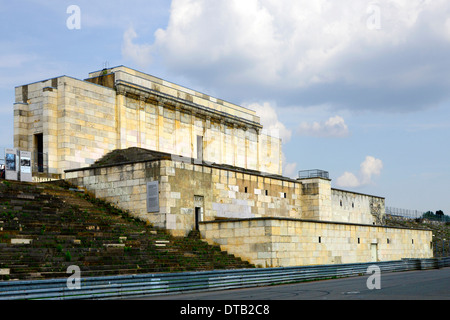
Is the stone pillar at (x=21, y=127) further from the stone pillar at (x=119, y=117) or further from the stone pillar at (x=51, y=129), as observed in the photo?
the stone pillar at (x=119, y=117)

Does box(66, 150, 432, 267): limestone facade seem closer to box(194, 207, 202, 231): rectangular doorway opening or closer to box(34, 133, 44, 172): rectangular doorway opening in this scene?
box(194, 207, 202, 231): rectangular doorway opening

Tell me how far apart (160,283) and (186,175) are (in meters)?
15.3

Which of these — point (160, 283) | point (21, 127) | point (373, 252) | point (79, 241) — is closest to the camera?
point (160, 283)

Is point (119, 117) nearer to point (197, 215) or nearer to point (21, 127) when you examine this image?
point (21, 127)

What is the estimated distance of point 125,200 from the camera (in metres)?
36.9

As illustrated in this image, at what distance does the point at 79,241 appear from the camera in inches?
1030

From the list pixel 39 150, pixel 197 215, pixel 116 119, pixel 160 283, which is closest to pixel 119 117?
pixel 116 119

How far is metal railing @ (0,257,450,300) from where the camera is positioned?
1797 cm

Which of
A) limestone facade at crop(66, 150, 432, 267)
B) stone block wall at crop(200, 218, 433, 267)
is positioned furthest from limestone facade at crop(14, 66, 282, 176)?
stone block wall at crop(200, 218, 433, 267)

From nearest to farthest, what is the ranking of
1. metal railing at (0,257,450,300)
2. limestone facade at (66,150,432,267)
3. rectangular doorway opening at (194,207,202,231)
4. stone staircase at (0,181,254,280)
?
metal railing at (0,257,450,300) < stone staircase at (0,181,254,280) < limestone facade at (66,150,432,267) < rectangular doorway opening at (194,207,202,231)

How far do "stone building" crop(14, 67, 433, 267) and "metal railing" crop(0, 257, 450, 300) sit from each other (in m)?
4.30

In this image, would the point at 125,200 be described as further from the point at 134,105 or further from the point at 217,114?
the point at 217,114

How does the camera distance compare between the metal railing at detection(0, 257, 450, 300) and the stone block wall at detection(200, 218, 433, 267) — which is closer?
the metal railing at detection(0, 257, 450, 300)
